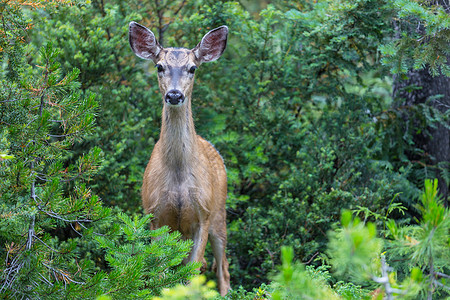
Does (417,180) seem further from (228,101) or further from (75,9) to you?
(75,9)

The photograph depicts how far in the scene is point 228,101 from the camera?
27.2 feet

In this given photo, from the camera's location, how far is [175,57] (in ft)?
18.5

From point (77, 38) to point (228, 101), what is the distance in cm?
259

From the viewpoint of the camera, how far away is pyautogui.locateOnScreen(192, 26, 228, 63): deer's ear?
19.9 ft

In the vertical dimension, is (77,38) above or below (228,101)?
above

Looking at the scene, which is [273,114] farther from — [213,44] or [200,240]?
[200,240]

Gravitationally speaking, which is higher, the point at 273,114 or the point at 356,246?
the point at 356,246

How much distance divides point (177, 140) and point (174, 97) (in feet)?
2.03

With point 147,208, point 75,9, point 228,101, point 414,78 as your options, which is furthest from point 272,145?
point 75,9

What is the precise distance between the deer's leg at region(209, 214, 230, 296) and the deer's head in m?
1.93

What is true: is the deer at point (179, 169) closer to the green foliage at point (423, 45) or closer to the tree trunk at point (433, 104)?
the green foliage at point (423, 45)

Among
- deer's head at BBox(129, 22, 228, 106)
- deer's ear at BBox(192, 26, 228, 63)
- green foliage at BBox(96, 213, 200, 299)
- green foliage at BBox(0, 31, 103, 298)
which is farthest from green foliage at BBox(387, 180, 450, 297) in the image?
deer's ear at BBox(192, 26, 228, 63)

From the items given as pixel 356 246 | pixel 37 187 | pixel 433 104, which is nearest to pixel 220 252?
pixel 37 187

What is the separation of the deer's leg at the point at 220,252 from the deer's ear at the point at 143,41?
230cm
